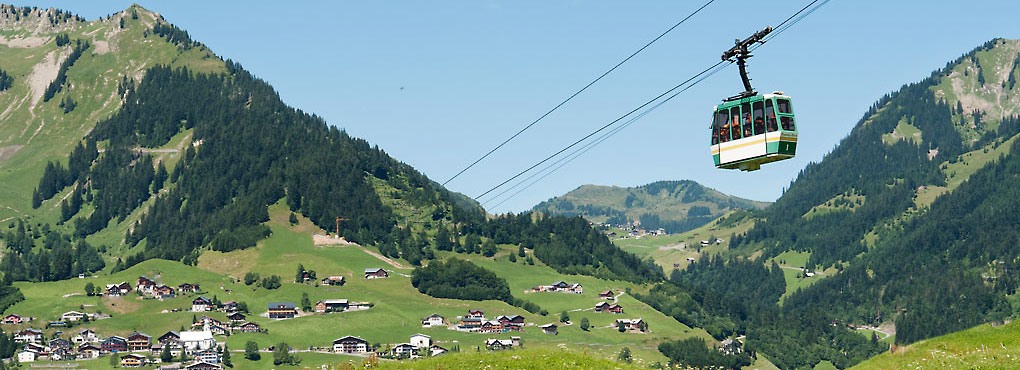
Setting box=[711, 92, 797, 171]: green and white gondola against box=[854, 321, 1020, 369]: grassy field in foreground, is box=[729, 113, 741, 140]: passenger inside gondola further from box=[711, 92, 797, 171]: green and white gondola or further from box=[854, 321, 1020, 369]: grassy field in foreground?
box=[854, 321, 1020, 369]: grassy field in foreground

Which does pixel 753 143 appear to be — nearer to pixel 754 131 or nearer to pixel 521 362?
pixel 754 131

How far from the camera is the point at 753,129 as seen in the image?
90125mm

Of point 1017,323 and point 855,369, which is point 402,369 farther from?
point 1017,323

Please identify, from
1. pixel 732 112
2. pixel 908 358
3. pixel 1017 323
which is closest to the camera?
pixel 908 358

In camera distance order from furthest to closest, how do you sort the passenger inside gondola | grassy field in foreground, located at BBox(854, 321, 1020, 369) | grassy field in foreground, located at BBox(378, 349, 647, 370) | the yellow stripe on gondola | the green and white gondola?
1. the passenger inside gondola
2. the green and white gondola
3. the yellow stripe on gondola
4. grassy field in foreground, located at BBox(378, 349, 647, 370)
5. grassy field in foreground, located at BBox(854, 321, 1020, 369)

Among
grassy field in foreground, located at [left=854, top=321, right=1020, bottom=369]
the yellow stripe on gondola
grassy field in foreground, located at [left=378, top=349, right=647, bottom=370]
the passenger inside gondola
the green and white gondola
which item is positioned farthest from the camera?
the passenger inside gondola

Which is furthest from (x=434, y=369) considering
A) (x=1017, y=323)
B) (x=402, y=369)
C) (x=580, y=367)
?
(x=1017, y=323)

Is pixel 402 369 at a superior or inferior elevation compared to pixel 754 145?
inferior

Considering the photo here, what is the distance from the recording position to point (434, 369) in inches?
2739

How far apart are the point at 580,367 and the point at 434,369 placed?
26.1 ft

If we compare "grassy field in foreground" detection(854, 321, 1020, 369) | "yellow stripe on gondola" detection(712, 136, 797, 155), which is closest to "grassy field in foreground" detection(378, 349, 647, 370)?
"grassy field in foreground" detection(854, 321, 1020, 369)

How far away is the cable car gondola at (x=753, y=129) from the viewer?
292 feet

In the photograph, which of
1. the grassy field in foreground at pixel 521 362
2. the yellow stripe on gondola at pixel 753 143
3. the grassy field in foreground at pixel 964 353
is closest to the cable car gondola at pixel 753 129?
the yellow stripe on gondola at pixel 753 143

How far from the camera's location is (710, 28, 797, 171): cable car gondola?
88.9 m
